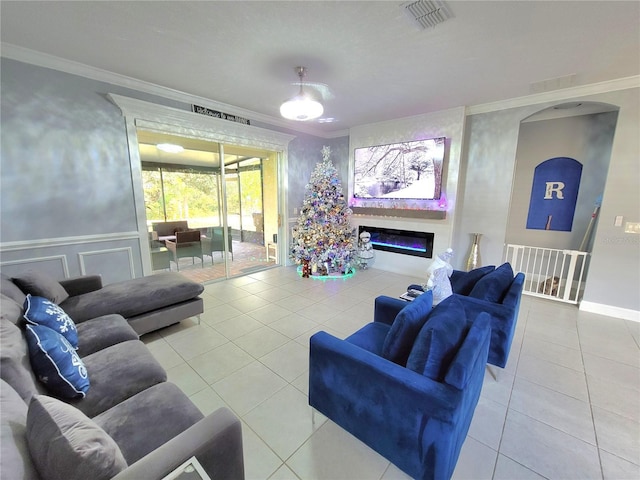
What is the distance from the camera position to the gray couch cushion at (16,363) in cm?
113

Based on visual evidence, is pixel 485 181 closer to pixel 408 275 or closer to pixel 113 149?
pixel 408 275

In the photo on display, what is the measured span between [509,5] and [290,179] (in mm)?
4029

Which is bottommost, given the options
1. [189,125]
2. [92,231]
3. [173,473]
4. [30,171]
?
[173,473]

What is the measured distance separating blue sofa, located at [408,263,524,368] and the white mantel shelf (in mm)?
2045

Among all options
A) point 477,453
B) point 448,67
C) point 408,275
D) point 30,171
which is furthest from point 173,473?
point 408,275

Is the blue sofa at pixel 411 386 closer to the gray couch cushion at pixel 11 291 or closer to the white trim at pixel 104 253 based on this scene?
the gray couch cushion at pixel 11 291

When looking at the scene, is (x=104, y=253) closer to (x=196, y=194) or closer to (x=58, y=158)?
(x=58, y=158)

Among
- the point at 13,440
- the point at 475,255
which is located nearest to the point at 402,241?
the point at 475,255

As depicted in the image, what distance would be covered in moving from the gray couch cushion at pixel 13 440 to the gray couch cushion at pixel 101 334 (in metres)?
0.97

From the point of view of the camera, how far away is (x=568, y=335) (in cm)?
295

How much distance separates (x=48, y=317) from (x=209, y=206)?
3687 millimetres

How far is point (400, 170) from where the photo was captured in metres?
4.88

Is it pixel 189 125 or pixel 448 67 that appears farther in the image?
pixel 189 125

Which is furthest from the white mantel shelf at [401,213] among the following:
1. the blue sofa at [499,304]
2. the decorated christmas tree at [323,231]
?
the blue sofa at [499,304]
